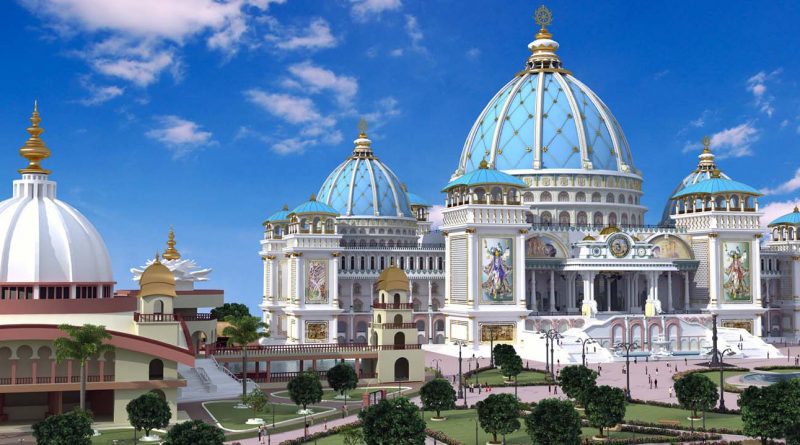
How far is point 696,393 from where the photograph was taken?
1784 inches

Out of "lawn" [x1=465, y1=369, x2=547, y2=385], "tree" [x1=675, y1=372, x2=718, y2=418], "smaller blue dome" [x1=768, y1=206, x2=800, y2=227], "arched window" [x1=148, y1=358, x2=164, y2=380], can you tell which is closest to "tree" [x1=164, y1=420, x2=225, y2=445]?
"arched window" [x1=148, y1=358, x2=164, y2=380]

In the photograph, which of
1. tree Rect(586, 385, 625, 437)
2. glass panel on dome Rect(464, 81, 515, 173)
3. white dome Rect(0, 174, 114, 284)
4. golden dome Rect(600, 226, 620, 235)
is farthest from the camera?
glass panel on dome Rect(464, 81, 515, 173)

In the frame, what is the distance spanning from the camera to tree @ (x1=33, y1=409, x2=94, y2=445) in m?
36.4

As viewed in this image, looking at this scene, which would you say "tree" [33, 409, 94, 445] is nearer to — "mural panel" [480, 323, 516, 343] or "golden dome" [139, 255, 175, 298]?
"golden dome" [139, 255, 175, 298]

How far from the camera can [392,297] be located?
65.3 metres

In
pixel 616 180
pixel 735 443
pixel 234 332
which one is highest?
pixel 616 180

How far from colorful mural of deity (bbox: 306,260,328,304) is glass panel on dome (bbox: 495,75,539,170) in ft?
73.5

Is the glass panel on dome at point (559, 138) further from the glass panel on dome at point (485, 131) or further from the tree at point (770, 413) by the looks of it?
the tree at point (770, 413)

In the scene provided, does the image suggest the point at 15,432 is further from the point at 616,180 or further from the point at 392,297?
the point at 616,180

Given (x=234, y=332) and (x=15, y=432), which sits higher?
(x=234, y=332)

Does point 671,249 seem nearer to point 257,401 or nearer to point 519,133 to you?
point 519,133

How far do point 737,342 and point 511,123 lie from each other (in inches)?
1228

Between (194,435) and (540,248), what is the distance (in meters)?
57.0

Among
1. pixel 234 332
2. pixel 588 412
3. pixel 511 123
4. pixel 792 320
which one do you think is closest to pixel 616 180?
pixel 511 123
